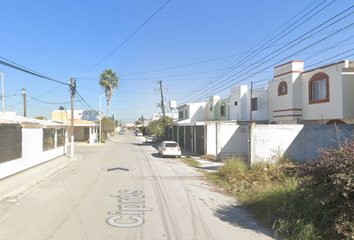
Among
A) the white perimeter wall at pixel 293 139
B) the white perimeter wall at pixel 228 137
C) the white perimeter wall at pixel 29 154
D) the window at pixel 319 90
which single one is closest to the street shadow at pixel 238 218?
the white perimeter wall at pixel 293 139

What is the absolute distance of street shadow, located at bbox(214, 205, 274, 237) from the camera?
5826 millimetres

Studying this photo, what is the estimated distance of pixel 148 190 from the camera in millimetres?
9570

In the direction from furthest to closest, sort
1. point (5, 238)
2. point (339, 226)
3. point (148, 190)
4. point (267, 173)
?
point (267, 173) → point (148, 190) → point (5, 238) → point (339, 226)

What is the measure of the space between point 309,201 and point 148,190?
5.81m

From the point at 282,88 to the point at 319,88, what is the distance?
13.4 feet

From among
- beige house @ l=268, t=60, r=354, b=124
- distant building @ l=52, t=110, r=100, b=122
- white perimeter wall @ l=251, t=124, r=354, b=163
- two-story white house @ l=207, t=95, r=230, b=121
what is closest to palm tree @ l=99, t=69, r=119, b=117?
distant building @ l=52, t=110, r=100, b=122

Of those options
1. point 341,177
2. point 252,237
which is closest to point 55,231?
point 252,237

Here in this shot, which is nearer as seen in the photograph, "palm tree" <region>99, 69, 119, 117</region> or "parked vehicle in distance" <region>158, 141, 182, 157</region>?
"parked vehicle in distance" <region>158, 141, 182, 157</region>

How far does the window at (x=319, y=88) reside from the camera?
19094 mm

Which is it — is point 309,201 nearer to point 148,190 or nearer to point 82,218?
point 82,218

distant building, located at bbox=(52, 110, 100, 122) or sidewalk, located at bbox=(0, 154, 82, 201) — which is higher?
distant building, located at bbox=(52, 110, 100, 122)

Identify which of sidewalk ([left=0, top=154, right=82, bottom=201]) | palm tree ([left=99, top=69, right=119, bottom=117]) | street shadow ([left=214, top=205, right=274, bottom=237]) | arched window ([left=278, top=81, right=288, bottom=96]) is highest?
palm tree ([left=99, top=69, right=119, bottom=117])

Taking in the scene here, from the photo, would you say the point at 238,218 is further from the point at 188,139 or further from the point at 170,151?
the point at 188,139

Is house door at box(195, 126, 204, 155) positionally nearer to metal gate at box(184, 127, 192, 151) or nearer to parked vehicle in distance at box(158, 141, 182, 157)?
parked vehicle in distance at box(158, 141, 182, 157)
